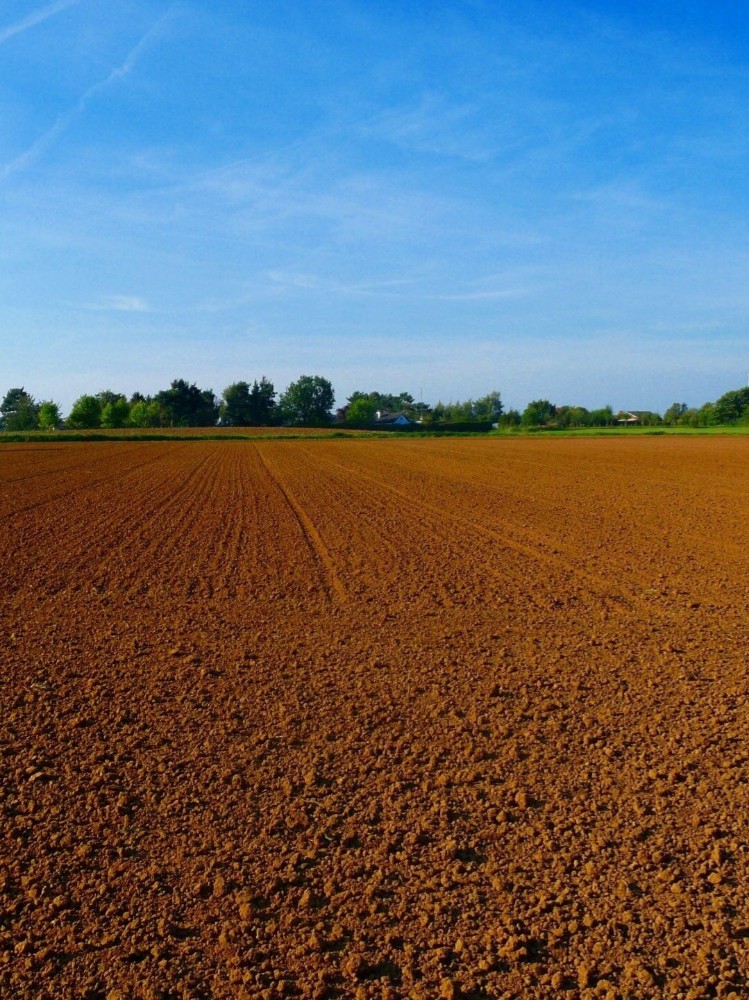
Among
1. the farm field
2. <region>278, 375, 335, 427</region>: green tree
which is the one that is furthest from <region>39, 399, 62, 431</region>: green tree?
the farm field

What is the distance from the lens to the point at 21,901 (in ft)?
11.0

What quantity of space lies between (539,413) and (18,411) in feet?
331

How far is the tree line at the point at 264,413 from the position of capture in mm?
115250

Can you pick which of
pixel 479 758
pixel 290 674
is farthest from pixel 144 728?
pixel 479 758

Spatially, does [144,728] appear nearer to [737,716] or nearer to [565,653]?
[565,653]

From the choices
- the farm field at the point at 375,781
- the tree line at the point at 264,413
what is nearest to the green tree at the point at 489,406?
the tree line at the point at 264,413

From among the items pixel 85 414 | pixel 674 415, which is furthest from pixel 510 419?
pixel 85 414

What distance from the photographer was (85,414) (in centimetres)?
11588

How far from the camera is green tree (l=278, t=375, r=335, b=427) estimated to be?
142750 millimetres

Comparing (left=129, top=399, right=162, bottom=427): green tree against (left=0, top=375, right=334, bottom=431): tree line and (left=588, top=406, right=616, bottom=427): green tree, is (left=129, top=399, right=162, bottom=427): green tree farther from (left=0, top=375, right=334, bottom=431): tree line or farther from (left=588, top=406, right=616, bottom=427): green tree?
(left=588, top=406, right=616, bottom=427): green tree

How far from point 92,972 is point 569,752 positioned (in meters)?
2.93

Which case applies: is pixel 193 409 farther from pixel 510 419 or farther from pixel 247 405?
pixel 510 419

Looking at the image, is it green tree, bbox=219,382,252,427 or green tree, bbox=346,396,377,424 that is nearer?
green tree, bbox=219,382,252,427

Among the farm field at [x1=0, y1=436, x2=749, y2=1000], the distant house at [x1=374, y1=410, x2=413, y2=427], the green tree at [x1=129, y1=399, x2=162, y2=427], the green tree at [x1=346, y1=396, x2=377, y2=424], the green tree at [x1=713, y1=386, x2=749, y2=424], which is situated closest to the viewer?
the farm field at [x1=0, y1=436, x2=749, y2=1000]
